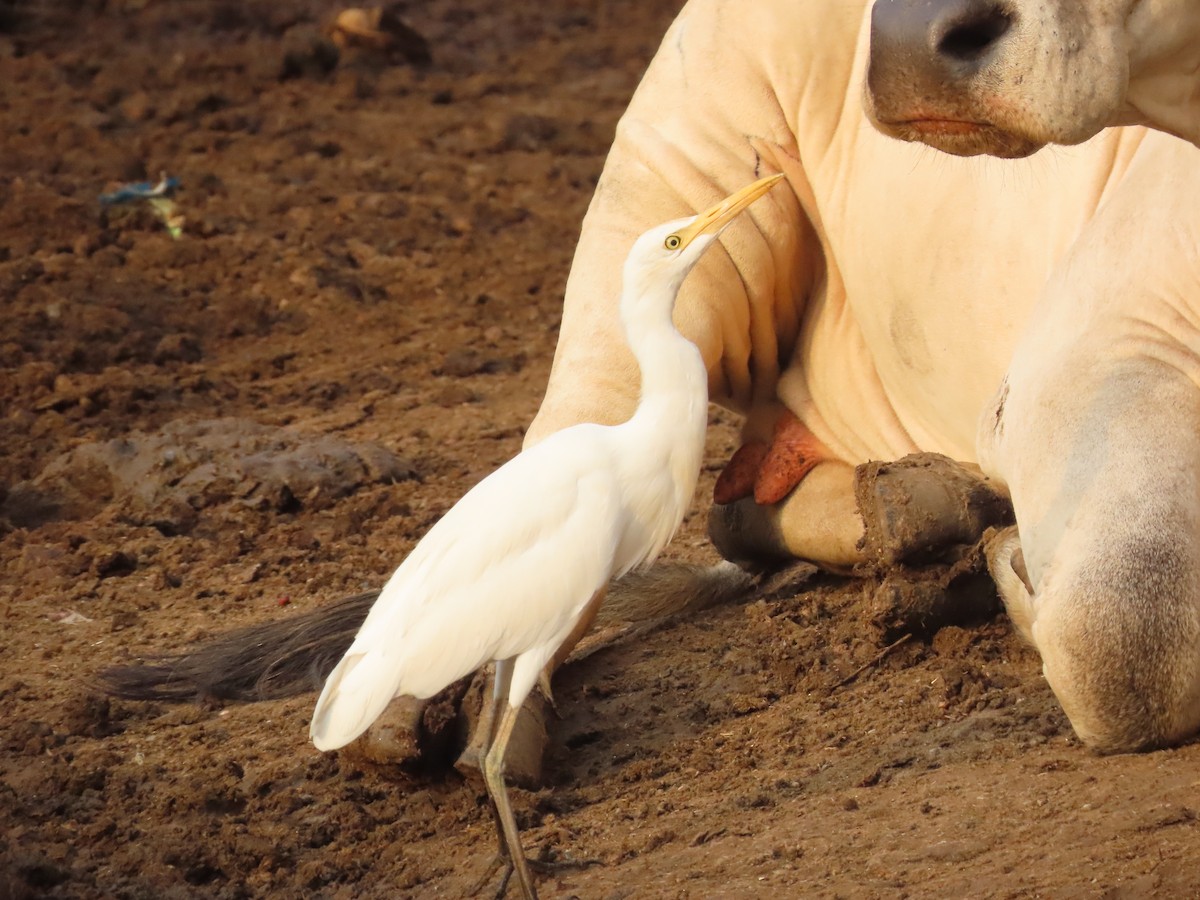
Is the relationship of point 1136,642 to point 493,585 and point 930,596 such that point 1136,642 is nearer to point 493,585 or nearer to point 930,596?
point 930,596

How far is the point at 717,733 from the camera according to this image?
327 cm

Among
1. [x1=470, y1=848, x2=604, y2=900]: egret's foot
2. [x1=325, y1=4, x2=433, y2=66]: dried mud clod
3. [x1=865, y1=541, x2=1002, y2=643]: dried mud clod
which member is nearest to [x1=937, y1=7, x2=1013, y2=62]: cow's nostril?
[x1=865, y1=541, x2=1002, y2=643]: dried mud clod

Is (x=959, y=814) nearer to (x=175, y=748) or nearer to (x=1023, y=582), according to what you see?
(x=1023, y=582)

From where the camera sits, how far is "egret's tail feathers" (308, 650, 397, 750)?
277cm

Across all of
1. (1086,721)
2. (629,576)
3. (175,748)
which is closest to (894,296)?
(629,576)

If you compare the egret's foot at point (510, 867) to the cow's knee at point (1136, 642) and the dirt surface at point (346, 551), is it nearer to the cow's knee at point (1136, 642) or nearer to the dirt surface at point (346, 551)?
the dirt surface at point (346, 551)

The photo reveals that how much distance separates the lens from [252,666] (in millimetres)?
3596

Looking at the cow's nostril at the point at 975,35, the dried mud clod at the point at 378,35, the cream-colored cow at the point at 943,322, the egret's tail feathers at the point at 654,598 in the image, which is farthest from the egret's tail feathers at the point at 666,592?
the dried mud clod at the point at 378,35

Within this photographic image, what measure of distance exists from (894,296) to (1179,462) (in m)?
0.94

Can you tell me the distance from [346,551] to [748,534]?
0.88 metres

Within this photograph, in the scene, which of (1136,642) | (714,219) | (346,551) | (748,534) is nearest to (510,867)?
(1136,642)

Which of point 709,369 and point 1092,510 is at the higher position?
point 1092,510

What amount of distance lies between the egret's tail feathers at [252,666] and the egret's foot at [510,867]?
748 mm

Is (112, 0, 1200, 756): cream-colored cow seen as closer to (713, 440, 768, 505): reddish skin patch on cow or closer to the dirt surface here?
(713, 440, 768, 505): reddish skin patch on cow
